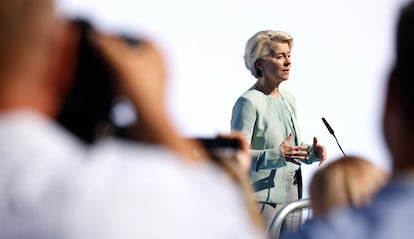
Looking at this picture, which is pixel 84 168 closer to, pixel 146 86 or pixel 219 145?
pixel 146 86

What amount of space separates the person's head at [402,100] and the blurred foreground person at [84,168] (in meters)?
0.39

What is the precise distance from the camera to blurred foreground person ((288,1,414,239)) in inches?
71.0

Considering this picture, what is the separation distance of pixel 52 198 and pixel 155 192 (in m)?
0.13

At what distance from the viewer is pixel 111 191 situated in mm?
1432

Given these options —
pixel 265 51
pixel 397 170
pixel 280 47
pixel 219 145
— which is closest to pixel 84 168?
pixel 397 170

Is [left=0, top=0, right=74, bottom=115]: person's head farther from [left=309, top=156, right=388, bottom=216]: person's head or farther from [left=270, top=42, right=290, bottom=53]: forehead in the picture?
[left=270, top=42, right=290, bottom=53]: forehead

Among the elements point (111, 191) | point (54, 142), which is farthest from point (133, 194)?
point (54, 142)

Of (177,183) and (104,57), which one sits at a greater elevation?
(104,57)

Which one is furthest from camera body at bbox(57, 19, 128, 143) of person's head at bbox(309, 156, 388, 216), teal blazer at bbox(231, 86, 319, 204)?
teal blazer at bbox(231, 86, 319, 204)

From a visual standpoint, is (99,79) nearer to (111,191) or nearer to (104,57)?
(104,57)

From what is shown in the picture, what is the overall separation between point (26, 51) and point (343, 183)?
1.54 meters

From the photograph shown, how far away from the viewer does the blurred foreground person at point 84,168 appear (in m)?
1.43

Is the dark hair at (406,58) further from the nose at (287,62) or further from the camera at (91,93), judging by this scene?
the nose at (287,62)

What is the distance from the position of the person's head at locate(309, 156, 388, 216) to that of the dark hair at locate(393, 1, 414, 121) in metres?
0.99
